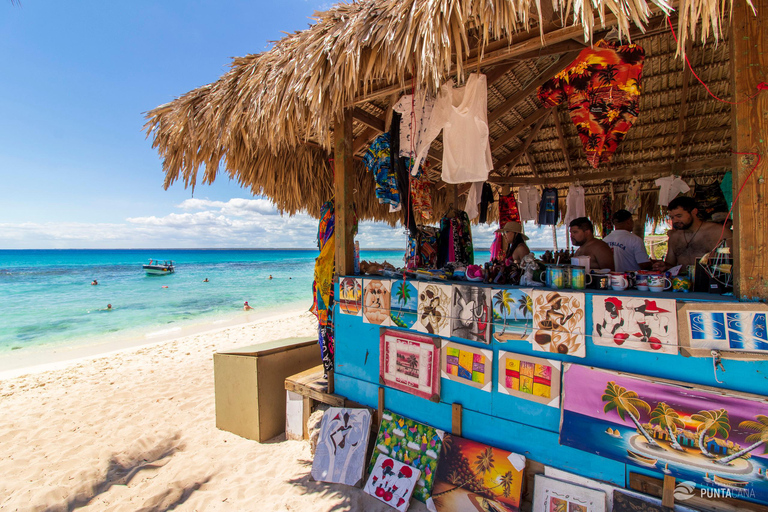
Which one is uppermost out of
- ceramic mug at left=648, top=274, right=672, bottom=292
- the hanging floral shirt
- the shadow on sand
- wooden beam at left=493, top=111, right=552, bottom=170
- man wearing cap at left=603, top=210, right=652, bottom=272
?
wooden beam at left=493, top=111, right=552, bottom=170

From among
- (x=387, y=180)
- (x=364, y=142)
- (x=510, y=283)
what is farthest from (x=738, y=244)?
(x=364, y=142)

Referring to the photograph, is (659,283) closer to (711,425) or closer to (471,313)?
(711,425)

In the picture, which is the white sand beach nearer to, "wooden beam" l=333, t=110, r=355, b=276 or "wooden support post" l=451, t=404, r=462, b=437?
"wooden support post" l=451, t=404, r=462, b=437

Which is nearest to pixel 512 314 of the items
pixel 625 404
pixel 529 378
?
pixel 529 378

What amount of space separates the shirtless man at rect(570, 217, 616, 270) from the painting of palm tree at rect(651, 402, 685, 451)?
111 centimetres

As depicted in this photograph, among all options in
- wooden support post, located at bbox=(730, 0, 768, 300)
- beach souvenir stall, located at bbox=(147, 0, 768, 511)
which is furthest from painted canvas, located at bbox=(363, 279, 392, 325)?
wooden support post, located at bbox=(730, 0, 768, 300)

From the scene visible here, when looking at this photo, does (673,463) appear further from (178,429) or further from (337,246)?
(178,429)

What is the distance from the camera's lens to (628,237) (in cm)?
268

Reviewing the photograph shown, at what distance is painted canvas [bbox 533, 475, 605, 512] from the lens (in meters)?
1.56

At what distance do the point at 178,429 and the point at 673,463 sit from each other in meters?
3.89

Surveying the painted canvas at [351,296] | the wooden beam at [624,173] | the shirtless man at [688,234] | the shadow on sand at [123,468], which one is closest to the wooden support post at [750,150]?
Answer: the shirtless man at [688,234]

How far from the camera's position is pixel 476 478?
188cm

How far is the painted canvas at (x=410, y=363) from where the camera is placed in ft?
6.91

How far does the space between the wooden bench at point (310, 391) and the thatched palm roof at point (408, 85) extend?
2.01 meters
